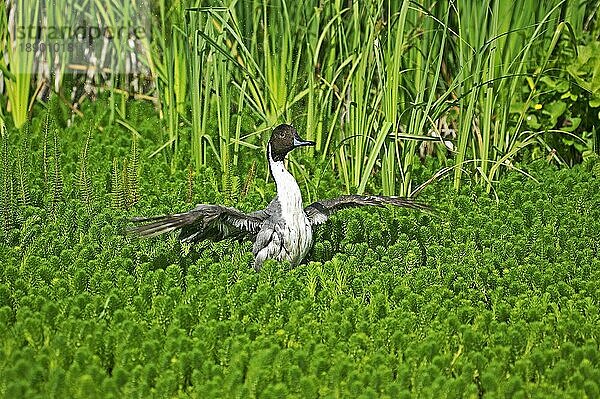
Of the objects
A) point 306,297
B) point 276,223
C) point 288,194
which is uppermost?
point 288,194

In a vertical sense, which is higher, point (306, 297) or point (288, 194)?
point (288, 194)

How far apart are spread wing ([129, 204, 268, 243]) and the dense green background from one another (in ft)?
0.34

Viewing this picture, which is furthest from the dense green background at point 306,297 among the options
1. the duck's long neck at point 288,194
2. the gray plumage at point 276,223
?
the duck's long neck at point 288,194

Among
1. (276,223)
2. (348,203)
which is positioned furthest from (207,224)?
(348,203)

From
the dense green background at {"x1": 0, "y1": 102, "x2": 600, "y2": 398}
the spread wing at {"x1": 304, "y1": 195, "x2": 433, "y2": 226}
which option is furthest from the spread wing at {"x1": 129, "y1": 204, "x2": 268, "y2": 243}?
the spread wing at {"x1": 304, "y1": 195, "x2": 433, "y2": 226}

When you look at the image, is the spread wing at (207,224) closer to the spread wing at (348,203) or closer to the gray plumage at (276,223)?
the gray plumage at (276,223)

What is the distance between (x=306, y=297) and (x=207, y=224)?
20.8 inches

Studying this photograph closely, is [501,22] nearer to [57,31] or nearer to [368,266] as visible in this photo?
[368,266]

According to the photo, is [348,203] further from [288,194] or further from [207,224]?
Answer: [207,224]

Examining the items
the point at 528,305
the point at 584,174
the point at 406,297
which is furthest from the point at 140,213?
the point at 584,174

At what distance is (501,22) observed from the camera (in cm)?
612

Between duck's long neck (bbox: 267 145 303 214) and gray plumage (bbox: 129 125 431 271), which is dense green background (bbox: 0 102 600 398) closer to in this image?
gray plumage (bbox: 129 125 431 271)

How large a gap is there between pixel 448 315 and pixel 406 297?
24 cm

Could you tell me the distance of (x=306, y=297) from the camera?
4.32 metres
